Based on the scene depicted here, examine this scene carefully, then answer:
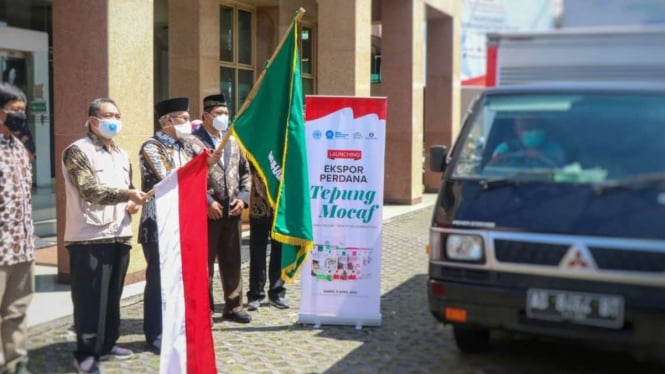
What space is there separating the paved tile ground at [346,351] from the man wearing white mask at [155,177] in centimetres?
25

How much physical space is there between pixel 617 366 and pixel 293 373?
95.9 inches

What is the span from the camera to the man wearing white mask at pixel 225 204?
22.4 ft

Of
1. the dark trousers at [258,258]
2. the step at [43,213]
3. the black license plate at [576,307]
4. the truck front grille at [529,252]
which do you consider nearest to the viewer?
the black license plate at [576,307]

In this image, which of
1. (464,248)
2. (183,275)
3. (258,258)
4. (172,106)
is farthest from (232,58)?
(464,248)

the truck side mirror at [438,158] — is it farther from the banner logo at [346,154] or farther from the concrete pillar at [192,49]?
the concrete pillar at [192,49]

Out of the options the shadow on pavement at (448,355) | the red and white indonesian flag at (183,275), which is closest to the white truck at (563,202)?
the shadow on pavement at (448,355)

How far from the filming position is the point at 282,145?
6.52 meters

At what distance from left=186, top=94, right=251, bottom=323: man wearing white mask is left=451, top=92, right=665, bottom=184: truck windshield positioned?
7.50ft

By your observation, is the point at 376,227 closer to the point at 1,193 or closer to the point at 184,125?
the point at 184,125

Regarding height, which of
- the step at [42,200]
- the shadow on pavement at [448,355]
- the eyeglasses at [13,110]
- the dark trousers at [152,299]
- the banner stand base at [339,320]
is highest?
the eyeglasses at [13,110]

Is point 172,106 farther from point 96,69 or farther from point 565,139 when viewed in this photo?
point 565,139

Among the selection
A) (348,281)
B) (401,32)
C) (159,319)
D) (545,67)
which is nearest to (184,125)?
(159,319)

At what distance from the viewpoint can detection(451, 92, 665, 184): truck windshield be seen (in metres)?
5.04

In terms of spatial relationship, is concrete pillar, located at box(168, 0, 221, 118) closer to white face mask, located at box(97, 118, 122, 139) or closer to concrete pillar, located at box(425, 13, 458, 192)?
white face mask, located at box(97, 118, 122, 139)
